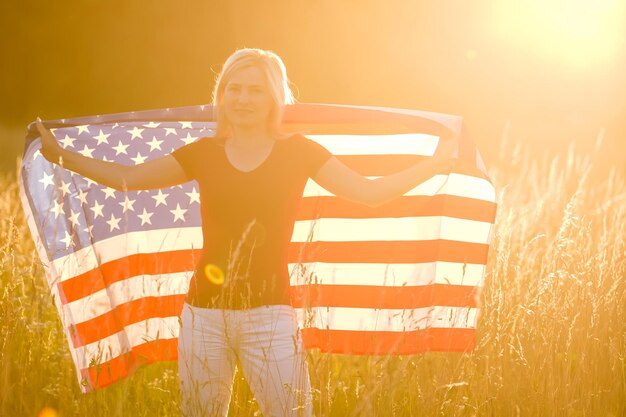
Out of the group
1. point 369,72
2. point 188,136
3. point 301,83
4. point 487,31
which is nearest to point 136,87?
point 301,83

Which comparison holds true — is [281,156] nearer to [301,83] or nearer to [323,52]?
[301,83]

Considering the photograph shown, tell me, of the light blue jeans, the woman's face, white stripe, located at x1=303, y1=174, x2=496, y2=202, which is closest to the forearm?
the woman's face

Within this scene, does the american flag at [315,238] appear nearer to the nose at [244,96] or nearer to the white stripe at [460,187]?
the white stripe at [460,187]

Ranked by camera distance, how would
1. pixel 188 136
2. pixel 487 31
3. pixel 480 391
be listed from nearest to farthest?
pixel 480 391, pixel 188 136, pixel 487 31

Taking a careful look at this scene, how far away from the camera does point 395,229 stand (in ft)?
14.3

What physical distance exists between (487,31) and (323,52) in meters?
10.5

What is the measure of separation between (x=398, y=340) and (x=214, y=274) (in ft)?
3.78

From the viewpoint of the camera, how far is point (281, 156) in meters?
3.30

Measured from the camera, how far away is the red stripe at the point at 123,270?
4.01 meters

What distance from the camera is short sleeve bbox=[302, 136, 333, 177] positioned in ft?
11.0

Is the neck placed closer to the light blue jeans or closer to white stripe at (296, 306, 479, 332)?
the light blue jeans

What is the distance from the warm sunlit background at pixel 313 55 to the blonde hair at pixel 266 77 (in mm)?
27230

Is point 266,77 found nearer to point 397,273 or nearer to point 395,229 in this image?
point 395,229

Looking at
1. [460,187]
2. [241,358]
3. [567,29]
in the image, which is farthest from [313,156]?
[567,29]
